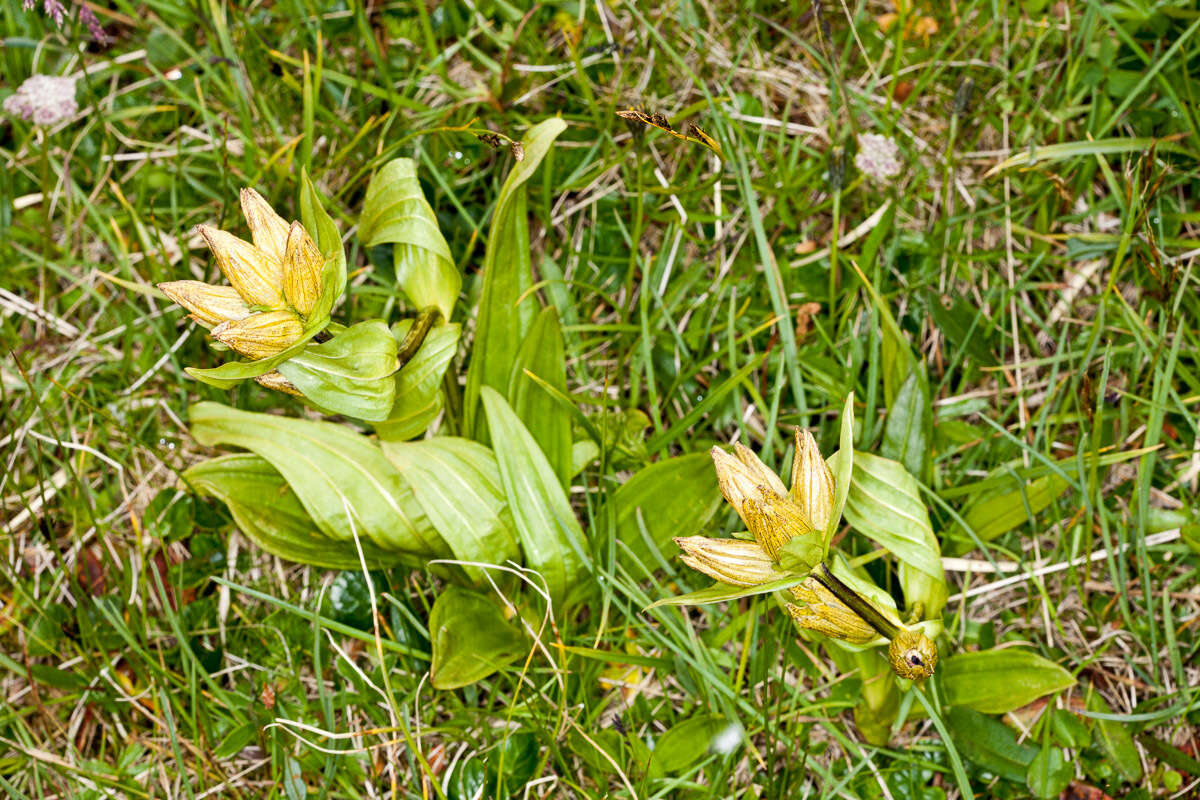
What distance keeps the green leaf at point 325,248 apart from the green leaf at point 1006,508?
145 centimetres

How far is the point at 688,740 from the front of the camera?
2.06m

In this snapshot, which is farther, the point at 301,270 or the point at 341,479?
the point at 341,479

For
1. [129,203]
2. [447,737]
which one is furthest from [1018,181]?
[129,203]

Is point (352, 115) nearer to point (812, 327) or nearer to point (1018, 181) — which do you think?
point (812, 327)

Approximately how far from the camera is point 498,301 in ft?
7.02

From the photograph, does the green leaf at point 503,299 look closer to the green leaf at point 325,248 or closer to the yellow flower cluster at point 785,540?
the green leaf at point 325,248

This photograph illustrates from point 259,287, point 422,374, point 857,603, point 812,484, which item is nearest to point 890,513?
point 857,603

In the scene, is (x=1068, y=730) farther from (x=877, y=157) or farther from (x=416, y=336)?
(x=416, y=336)

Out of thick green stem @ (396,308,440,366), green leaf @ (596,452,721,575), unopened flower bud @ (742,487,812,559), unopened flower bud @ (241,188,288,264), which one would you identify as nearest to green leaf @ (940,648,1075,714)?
green leaf @ (596,452,721,575)

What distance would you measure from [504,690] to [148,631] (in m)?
0.88

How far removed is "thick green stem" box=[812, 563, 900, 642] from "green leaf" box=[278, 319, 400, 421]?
0.87 metres

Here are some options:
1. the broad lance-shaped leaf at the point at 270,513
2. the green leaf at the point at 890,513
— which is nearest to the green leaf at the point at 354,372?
the broad lance-shaped leaf at the point at 270,513

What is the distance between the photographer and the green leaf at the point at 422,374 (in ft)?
6.56

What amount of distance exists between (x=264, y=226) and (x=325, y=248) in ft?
0.76
